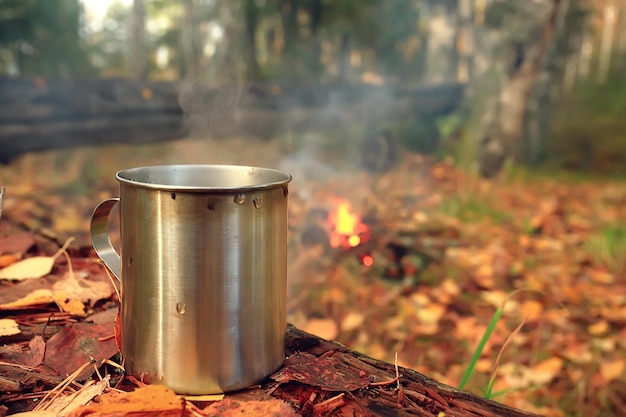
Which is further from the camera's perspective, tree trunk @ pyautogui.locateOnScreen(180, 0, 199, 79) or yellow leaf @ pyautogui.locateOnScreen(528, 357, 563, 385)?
tree trunk @ pyautogui.locateOnScreen(180, 0, 199, 79)

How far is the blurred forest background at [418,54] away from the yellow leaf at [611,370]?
464cm

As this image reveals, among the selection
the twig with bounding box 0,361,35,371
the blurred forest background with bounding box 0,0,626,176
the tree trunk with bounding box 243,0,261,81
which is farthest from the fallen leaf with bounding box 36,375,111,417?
the tree trunk with bounding box 243,0,261,81

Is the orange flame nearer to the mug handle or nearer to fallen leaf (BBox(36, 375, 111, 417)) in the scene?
the mug handle

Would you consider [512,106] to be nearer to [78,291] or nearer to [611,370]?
[611,370]

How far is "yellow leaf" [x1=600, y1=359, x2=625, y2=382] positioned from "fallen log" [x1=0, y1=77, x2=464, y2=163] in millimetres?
4924

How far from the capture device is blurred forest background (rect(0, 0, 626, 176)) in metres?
7.35

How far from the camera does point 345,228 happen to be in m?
4.64

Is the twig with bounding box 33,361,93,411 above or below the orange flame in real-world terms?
above

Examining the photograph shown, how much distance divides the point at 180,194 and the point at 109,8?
19251 millimetres

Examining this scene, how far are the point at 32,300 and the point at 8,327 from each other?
14cm

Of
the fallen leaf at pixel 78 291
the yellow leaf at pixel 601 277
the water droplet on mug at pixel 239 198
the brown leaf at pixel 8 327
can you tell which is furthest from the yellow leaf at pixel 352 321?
the water droplet on mug at pixel 239 198

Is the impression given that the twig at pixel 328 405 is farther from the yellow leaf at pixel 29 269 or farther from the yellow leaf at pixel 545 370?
the yellow leaf at pixel 545 370

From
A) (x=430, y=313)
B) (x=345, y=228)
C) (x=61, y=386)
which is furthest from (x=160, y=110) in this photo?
(x=61, y=386)

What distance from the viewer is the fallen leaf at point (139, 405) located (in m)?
1.01
